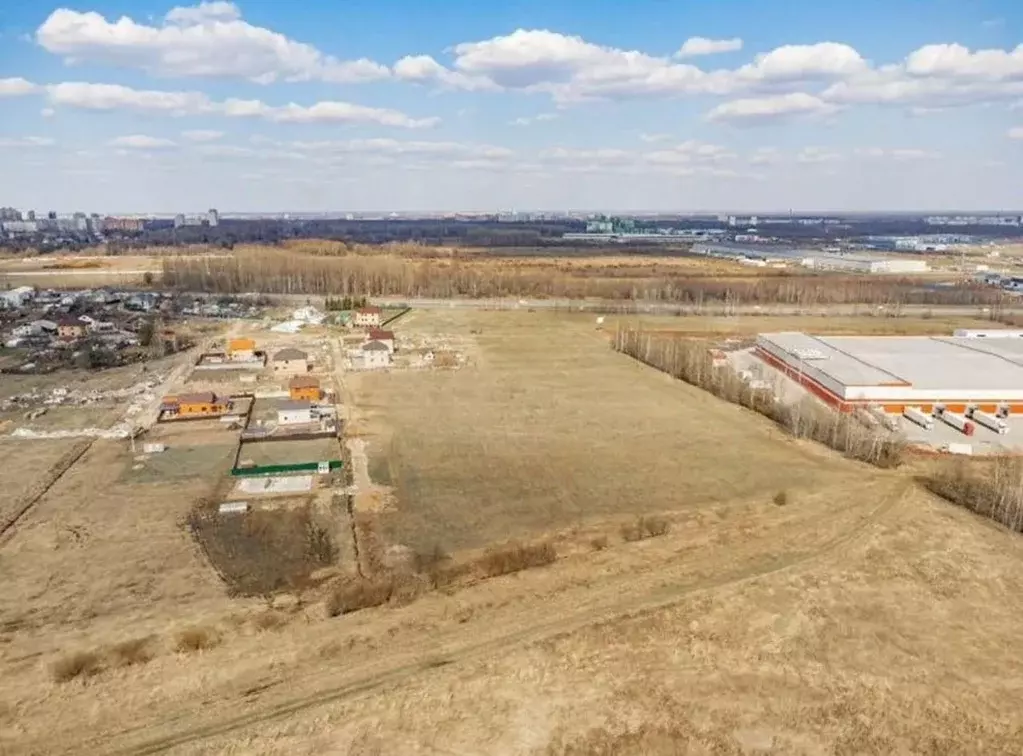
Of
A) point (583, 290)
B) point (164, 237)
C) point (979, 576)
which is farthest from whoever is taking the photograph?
point (164, 237)

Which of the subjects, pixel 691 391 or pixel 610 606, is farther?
pixel 691 391

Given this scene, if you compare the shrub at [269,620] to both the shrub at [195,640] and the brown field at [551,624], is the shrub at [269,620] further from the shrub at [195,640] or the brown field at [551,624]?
the shrub at [195,640]

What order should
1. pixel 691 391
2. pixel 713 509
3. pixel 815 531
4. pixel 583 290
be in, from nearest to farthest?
1. pixel 815 531
2. pixel 713 509
3. pixel 691 391
4. pixel 583 290

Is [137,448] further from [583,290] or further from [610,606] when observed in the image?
[583,290]

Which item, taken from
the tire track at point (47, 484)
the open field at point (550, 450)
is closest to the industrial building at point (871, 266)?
the open field at point (550, 450)

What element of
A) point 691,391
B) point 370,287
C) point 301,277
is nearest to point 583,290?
point 370,287
